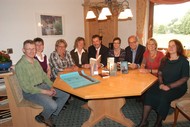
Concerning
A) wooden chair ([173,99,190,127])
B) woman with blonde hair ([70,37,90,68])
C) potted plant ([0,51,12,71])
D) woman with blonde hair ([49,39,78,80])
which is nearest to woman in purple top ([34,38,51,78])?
woman with blonde hair ([49,39,78,80])

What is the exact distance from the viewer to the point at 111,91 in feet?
5.79

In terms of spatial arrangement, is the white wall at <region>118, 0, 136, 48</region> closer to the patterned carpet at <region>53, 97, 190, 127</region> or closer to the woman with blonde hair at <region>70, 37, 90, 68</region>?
the woman with blonde hair at <region>70, 37, 90, 68</region>

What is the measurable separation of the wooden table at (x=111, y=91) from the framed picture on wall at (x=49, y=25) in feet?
5.47

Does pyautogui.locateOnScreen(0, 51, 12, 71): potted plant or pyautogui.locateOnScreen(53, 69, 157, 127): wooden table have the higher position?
pyautogui.locateOnScreen(0, 51, 12, 71): potted plant

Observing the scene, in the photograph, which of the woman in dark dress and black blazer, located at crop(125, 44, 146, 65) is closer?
the woman in dark dress

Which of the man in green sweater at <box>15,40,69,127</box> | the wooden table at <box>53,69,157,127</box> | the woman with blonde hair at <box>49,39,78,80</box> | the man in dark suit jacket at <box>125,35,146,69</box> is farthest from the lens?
the man in dark suit jacket at <box>125,35,146,69</box>

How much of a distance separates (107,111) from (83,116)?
411 millimetres

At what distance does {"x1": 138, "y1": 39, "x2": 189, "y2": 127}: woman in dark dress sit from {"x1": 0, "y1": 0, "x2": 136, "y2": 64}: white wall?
202 cm

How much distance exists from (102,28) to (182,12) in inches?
74.4

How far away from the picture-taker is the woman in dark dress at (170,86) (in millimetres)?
2141

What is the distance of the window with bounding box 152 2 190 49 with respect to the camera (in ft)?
11.9

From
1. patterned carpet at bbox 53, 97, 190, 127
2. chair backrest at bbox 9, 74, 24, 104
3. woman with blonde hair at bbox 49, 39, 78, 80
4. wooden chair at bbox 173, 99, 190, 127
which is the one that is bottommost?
patterned carpet at bbox 53, 97, 190, 127

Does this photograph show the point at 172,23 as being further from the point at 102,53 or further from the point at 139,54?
the point at 102,53

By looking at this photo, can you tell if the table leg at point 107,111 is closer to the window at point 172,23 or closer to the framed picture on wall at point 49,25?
the framed picture on wall at point 49,25
